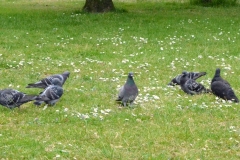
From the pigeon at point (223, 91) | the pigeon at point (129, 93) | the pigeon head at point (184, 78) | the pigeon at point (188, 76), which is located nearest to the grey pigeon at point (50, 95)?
the pigeon at point (129, 93)

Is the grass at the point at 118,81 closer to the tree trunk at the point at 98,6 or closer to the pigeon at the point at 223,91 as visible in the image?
the pigeon at the point at 223,91

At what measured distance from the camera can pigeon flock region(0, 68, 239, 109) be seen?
970 cm

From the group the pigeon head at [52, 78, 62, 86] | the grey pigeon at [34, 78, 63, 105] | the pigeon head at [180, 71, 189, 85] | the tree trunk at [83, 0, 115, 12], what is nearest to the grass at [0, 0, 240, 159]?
the grey pigeon at [34, 78, 63, 105]

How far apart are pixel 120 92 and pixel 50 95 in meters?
1.47

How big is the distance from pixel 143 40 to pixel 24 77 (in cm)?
661

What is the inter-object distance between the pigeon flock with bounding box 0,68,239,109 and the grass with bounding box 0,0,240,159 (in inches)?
8.1

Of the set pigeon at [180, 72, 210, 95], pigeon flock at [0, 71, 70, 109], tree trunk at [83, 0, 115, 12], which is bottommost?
tree trunk at [83, 0, 115, 12]

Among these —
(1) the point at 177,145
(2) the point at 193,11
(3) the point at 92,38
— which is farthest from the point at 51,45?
(2) the point at 193,11

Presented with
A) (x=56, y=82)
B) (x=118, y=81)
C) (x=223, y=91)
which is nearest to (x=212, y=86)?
(x=223, y=91)

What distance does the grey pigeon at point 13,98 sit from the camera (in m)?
9.64

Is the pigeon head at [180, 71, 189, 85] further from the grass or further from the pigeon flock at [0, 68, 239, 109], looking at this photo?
the grass

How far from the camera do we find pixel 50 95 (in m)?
9.92

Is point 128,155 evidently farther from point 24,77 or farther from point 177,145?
point 24,77

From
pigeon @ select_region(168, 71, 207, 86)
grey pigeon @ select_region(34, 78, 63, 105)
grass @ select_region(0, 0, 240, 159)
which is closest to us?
grass @ select_region(0, 0, 240, 159)
